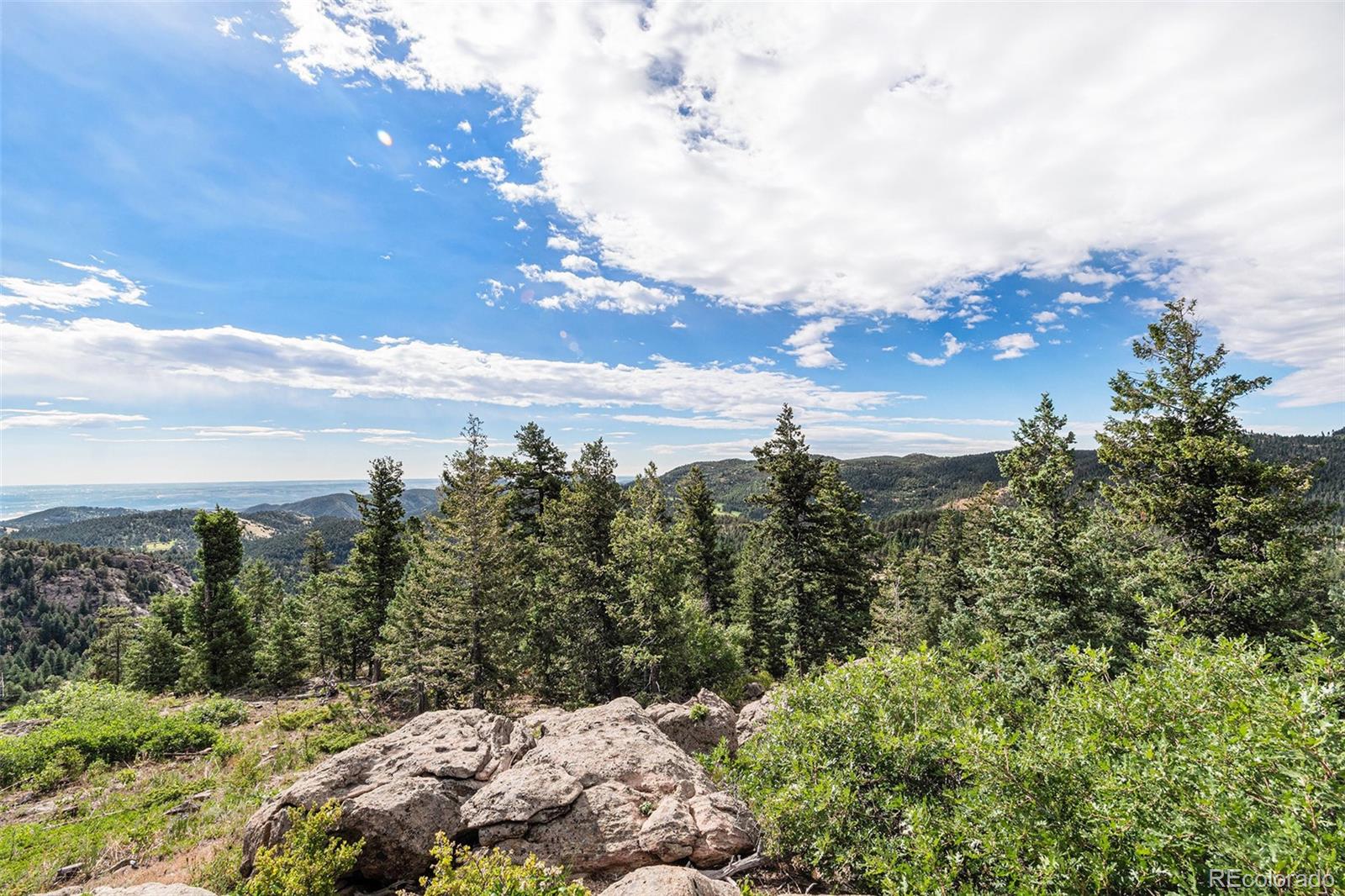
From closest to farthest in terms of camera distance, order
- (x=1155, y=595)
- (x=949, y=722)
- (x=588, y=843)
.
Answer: (x=949, y=722) < (x=588, y=843) < (x=1155, y=595)

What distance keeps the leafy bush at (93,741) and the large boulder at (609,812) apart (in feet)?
55.9

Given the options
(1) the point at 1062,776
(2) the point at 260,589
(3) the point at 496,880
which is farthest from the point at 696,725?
(2) the point at 260,589

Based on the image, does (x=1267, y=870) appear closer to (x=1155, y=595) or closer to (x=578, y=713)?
(x=578, y=713)

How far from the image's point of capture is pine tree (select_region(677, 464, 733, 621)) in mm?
34250

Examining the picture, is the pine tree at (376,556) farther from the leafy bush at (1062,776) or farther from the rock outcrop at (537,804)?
the leafy bush at (1062,776)

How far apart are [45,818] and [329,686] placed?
59.6 ft

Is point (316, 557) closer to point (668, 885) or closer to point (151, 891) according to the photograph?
point (151, 891)

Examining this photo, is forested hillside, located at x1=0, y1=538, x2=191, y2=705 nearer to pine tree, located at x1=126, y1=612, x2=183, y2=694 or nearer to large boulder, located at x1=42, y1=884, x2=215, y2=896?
pine tree, located at x1=126, y1=612, x2=183, y2=694

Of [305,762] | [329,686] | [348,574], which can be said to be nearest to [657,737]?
[305,762]

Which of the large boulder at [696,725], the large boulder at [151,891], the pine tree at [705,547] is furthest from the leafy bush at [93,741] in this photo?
Result: the pine tree at [705,547]

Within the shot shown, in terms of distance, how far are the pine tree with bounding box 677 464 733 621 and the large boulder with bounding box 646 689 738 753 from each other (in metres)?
15.1

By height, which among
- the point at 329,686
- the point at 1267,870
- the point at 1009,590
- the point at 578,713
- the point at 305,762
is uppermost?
the point at 1267,870

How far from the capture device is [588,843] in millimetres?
8852

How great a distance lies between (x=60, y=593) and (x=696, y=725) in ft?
838
